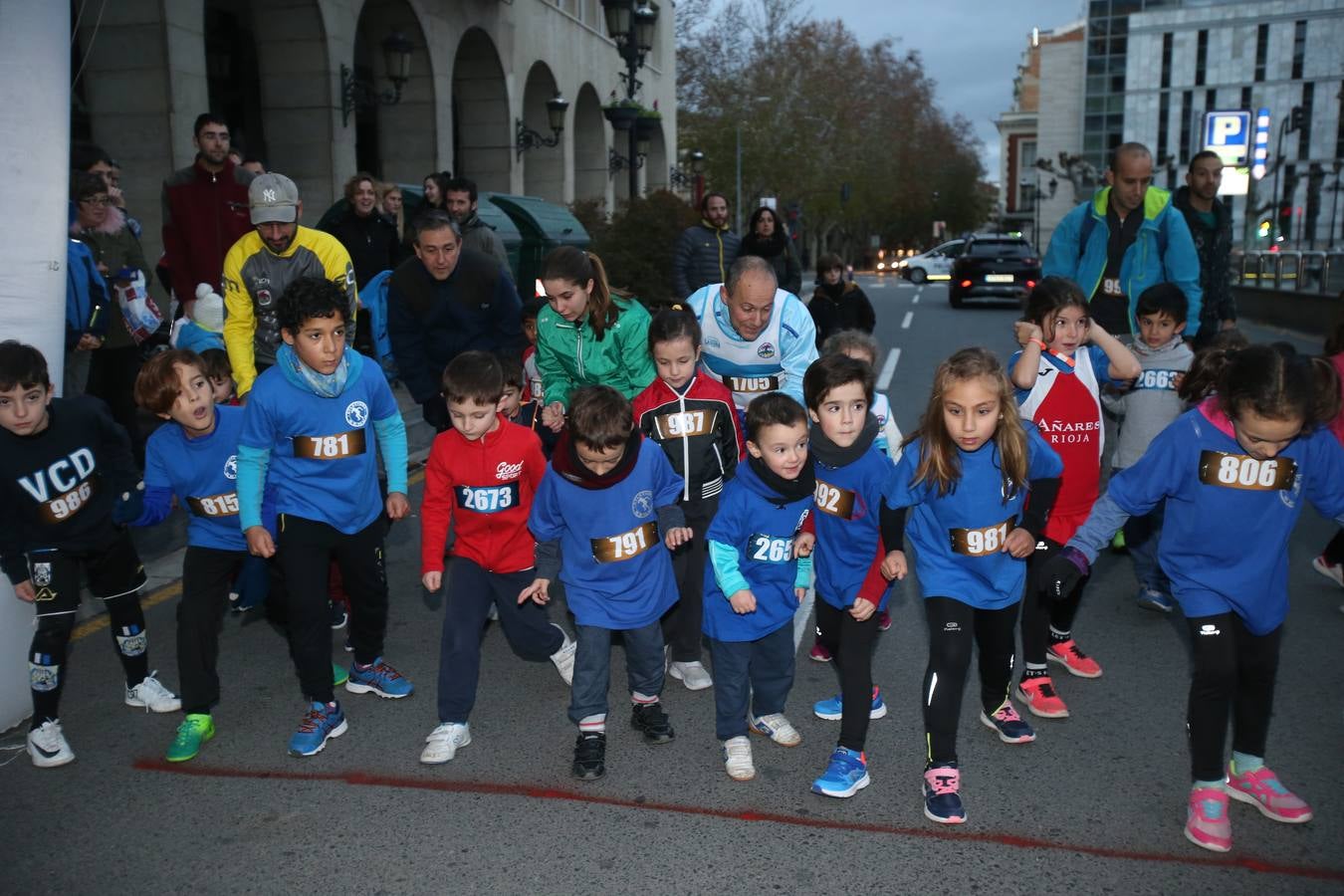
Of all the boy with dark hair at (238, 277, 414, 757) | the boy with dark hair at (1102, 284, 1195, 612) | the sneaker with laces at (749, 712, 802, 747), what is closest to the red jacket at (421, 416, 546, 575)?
the boy with dark hair at (238, 277, 414, 757)

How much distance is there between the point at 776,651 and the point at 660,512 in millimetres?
652

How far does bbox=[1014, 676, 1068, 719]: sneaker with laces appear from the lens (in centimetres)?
446

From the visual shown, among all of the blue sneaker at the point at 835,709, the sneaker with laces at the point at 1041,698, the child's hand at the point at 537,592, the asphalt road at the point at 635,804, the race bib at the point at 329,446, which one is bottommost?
the asphalt road at the point at 635,804

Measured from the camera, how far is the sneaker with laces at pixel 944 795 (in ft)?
11.9

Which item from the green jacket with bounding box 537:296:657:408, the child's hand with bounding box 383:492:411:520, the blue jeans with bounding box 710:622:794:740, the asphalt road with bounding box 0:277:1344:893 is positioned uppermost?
the green jacket with bounding box 537:296:657:408

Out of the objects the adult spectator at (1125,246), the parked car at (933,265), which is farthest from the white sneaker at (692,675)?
the parked car at (933,265)

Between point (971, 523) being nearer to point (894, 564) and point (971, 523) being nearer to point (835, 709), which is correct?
point (894, 564)

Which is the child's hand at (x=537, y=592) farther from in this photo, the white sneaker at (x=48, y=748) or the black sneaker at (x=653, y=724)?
the white sneaker at (x=48, y=748)

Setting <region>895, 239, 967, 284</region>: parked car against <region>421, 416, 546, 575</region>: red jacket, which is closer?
<region>421, 416, 546, 575</region>: red jacket

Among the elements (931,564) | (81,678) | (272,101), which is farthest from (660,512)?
(272,101)

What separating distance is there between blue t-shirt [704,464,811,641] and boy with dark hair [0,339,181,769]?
89.4 inches

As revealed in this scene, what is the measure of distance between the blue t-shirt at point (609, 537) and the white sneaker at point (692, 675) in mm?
858

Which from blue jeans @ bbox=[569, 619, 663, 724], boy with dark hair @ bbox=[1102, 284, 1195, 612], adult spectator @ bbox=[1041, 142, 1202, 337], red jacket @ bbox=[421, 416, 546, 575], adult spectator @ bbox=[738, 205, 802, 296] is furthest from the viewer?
adult spectator @ bbox=[738, 205, 802, 296]

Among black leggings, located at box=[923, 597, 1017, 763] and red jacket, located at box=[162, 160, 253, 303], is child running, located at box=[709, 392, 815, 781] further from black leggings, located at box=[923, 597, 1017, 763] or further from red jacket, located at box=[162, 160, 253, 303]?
red jacket, located at box=[162, 160, 253, 303]
